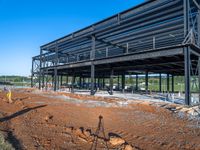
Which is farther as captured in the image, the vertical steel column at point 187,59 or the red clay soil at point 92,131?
the vertical steel column at point 187,59

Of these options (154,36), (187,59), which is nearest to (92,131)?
(187,59)

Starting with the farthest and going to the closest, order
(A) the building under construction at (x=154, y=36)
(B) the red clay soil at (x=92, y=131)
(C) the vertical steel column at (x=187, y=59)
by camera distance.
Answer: (A) the building under construction at (x=154, y=36) < (C) the vertical steel column at (x=187, y=59) < (B) the red clay soil at (x=92, y=131)

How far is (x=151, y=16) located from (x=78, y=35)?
10.9m

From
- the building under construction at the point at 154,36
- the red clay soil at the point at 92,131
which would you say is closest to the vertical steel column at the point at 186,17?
the building under construction at the point at 154,36

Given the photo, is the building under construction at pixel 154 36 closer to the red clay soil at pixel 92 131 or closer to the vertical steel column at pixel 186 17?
the vertical steel column at pixel 186 17

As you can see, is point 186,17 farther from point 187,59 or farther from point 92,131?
point 92,131

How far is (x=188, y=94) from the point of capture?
12.5 meters

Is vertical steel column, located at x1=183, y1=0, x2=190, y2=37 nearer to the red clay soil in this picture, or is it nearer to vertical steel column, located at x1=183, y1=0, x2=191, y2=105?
vertical steel column, located at x1=183, y1=0, x2=191, y2=105

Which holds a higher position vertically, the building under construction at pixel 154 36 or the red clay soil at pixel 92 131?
the building under construction at pixel 154 36

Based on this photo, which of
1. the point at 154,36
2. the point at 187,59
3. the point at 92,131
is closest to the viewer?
the point at 92,131

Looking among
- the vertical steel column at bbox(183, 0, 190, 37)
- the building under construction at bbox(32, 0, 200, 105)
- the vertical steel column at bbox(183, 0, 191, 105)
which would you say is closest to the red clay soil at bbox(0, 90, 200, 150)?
the vertical steel column at bbox(183, 0, 191, 105)

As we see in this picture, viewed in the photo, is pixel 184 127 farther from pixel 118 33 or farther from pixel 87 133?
pixel 118 33

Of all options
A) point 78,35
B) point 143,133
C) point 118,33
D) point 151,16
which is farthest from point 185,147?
point 78,35

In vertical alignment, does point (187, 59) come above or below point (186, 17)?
below
